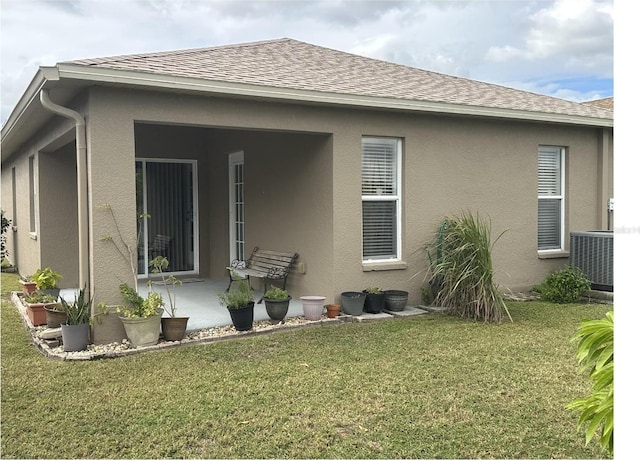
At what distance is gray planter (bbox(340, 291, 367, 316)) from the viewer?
7.65 meters

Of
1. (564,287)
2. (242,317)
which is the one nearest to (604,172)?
(564,287)

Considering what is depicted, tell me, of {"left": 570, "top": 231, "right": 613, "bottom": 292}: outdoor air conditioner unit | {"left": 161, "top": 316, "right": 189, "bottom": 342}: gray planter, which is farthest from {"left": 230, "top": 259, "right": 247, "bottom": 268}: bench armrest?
{"left": 570, "top": 231, "right": 613, "bottom": 292}: outdoor air conditioner unit

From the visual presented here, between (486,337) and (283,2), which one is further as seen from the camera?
(283,2)

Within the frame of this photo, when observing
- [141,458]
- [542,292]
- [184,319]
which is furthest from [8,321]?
[542,292]

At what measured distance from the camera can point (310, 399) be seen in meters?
4.54

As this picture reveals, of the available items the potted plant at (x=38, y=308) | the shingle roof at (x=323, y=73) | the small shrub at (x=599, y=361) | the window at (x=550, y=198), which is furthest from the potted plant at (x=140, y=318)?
the window at (x=550, y=198)

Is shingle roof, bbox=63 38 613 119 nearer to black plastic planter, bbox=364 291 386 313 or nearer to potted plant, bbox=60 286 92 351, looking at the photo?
potted plant, bbox=60 286 92 351

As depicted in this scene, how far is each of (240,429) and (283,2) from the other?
6947 millimetres

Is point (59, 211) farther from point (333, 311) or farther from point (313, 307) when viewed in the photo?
point (333, 311)

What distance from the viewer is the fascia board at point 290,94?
5973mm

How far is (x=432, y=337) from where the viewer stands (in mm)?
6590

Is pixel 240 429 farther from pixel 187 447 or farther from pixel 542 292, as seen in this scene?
pixel 542 292

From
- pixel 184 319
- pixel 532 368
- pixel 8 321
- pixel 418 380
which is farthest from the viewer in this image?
pixel 8 321

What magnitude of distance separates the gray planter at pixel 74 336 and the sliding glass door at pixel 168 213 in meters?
4.44
